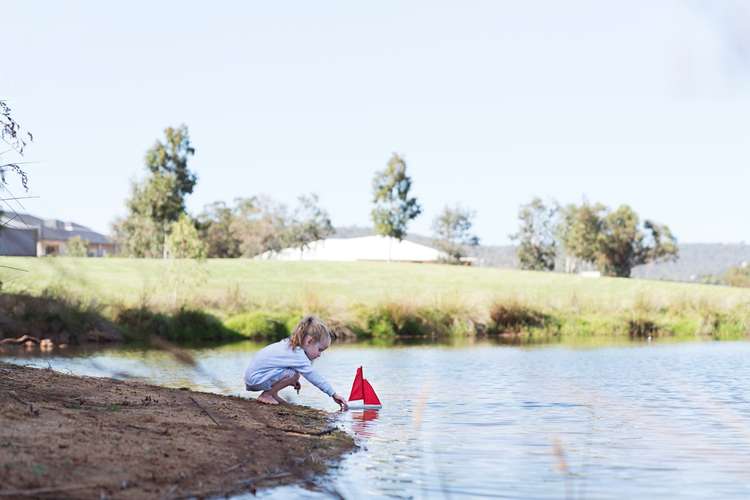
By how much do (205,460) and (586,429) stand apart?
5685 mm

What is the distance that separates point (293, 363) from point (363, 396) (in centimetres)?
208

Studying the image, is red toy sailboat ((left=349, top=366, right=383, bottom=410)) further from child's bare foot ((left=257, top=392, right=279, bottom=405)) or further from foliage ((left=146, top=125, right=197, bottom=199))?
foliage ((left=146, top=125, right=197, bottom=199))

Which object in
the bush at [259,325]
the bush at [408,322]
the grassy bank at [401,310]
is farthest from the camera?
the bush at [408,322]

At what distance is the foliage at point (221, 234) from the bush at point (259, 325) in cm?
7433

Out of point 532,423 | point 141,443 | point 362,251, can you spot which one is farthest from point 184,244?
point 362,251

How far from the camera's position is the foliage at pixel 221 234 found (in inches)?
4464

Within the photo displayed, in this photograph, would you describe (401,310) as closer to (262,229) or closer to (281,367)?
(281,367)

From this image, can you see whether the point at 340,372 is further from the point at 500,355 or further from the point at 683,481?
the point at 683,481

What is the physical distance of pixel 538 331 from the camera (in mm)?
40000

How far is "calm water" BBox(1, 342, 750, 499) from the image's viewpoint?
28.3 ft

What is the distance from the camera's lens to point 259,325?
3594 centimetres

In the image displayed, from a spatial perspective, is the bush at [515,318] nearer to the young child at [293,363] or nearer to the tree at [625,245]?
the young child at [293,363]

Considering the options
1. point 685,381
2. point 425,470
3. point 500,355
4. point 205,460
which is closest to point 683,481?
point 425,470

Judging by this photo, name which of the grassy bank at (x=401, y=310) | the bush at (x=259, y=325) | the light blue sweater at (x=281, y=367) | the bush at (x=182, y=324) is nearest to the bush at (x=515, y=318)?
the grassy bank at (x=401, y=310)
